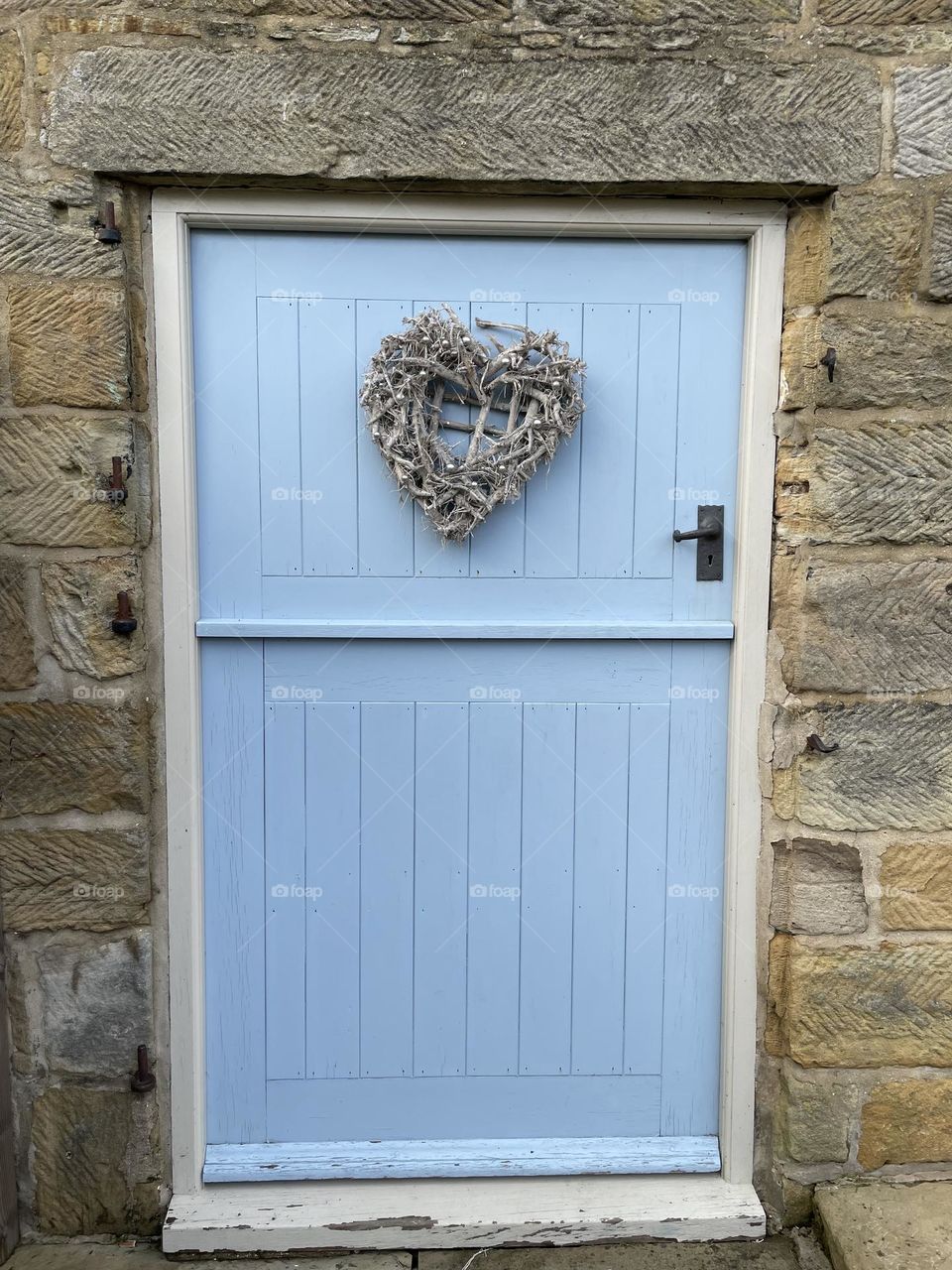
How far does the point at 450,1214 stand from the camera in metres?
2.08

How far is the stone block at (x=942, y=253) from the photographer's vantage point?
73.0 inches

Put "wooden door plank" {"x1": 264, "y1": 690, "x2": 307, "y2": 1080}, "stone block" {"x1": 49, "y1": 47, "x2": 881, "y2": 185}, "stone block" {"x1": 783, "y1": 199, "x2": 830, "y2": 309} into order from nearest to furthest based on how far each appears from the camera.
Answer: "stone block" {"x1": 49, "y1": 47, "x2": 881, "y2": 185}, "stone block" {"x1": 783, "y1": 199, "x2": 830, "y2": 309}, "wooden door plank" {"x1": 264, "y1": 690, "x2": 307, "y2": 1080}

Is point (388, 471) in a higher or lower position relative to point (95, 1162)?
higher

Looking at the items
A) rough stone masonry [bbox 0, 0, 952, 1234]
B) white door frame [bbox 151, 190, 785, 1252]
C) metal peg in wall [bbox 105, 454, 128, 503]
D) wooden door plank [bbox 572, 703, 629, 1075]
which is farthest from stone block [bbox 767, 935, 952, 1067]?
metal peg in wall [bbox 105, 454, 128, 503]

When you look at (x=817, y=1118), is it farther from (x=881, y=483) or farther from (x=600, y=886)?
(x=881, y=483)

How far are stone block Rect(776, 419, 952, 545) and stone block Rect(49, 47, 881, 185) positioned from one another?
0.58 meters

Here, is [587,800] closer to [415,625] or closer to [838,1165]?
[415,625]

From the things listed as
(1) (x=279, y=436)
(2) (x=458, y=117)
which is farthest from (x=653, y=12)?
(1) (x=279, y=436)

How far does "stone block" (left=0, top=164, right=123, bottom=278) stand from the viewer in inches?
71.3

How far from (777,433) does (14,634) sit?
185 centimetres

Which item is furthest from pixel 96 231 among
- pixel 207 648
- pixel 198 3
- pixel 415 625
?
pixel 415 625

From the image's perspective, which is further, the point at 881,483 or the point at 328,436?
the point at 328,436

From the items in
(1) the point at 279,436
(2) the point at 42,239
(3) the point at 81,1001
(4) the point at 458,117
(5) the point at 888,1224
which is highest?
(4) the point at 458,117

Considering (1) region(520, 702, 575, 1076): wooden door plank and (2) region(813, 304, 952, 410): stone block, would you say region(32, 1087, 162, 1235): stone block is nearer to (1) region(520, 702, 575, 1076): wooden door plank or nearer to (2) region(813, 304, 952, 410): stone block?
(1) region(520, 702, 575, 1076): wooden door plank
